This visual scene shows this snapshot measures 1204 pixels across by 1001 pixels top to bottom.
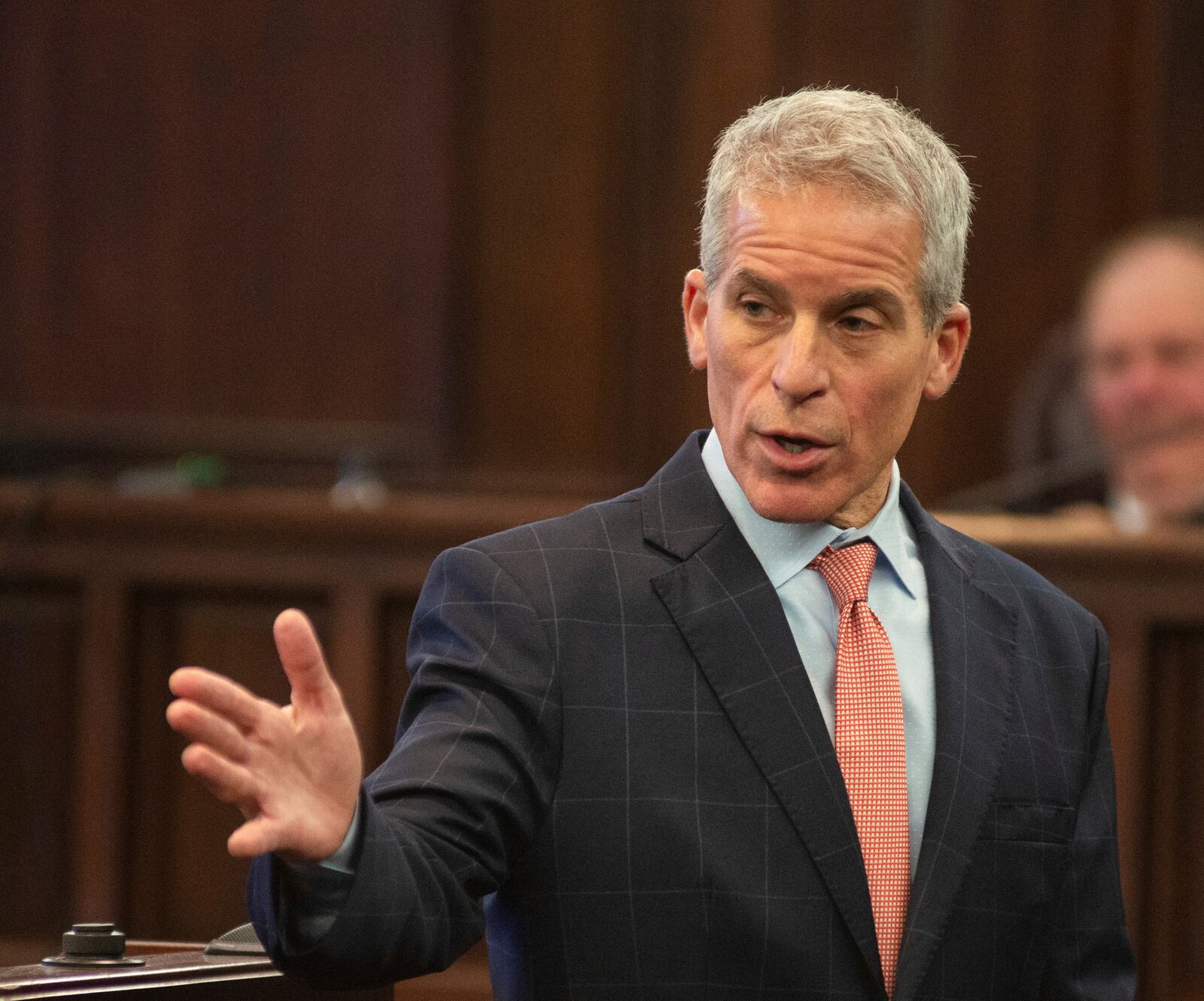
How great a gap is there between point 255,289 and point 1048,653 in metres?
3.67

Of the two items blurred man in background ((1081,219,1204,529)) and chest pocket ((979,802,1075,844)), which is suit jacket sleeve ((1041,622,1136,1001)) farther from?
blurred man in background ((1081,219,1204,529))

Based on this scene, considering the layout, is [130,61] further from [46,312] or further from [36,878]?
[36,878]

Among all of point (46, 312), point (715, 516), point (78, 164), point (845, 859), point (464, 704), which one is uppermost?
point (78, 164)

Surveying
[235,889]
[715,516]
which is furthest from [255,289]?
[715,516]

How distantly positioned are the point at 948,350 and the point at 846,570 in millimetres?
271

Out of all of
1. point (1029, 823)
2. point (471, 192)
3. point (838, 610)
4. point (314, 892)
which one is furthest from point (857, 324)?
point (471, 192)

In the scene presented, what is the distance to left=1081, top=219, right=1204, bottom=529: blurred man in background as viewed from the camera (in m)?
4.19

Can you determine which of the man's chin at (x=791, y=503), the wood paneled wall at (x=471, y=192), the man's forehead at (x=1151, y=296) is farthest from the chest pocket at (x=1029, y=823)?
the wood paneled wall at (x=471, y=192)

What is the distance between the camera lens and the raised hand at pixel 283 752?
46.7 inches

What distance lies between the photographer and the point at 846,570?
1.73m

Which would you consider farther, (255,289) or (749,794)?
(255,289)

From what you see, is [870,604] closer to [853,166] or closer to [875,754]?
[875,754]

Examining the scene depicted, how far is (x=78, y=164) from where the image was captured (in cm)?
508

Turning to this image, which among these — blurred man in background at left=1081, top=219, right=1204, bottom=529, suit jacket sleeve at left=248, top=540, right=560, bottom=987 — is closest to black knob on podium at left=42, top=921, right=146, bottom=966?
suit jacket sleeve at left=248, top=540, right=560, bottom=987
